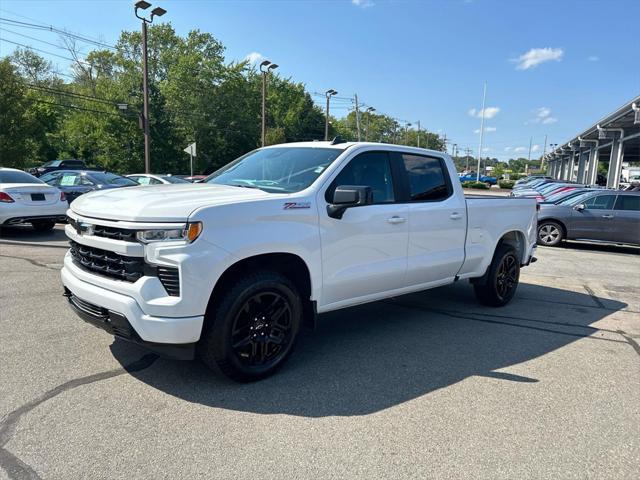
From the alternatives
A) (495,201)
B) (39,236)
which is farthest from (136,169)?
(495,201)

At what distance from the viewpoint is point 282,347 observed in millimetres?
4059

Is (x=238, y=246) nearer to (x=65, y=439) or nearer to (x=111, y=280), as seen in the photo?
(x=111, y=280)

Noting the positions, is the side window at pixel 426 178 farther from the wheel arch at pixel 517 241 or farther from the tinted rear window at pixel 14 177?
the tinted rear window at pixel 14 177

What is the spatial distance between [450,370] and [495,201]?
2777 millimetres

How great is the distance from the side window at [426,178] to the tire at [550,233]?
9.24 meters

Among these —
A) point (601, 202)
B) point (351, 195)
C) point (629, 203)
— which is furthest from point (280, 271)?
point (629, 203)

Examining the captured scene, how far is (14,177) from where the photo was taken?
11.0 meters

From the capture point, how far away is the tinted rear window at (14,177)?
1080 cm

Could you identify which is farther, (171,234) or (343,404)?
(343,404)

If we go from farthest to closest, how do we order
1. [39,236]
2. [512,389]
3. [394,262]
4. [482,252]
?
[39,236] < [482,252] < [394,262] < [512,389]

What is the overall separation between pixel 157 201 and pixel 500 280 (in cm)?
468

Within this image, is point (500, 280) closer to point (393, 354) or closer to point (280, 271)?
point (393, 354)

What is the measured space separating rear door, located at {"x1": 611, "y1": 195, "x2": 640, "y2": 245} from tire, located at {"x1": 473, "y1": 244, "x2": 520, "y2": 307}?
8.24 meters

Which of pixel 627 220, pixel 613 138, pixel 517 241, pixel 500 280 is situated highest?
pixel 613 138
